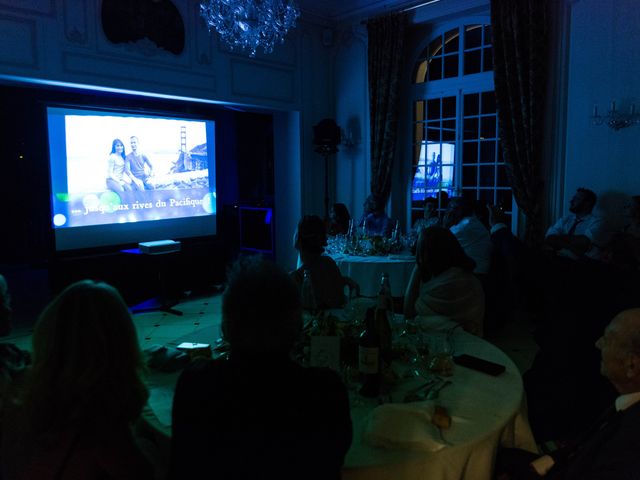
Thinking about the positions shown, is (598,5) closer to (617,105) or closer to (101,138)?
(617,105)

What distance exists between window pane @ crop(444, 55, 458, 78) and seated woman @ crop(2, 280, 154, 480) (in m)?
5.94

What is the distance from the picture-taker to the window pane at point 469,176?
6207 mm

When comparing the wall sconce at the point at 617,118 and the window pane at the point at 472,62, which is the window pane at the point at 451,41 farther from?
the wall sconce at the point at 617,118

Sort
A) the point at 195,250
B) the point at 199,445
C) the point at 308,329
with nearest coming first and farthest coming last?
the point at 199,445, the point at 308,329, the point at 195,250

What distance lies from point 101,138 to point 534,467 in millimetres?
5348

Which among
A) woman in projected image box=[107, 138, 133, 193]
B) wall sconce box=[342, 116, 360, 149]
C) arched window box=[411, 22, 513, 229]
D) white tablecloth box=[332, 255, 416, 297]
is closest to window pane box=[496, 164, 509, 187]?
arched window box=[411, 22, 513, 229]

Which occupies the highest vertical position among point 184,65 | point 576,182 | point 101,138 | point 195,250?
point 184,65

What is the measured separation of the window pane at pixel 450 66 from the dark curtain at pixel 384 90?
0.58 meters

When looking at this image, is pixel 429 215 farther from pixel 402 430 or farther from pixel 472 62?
pixel 402 430

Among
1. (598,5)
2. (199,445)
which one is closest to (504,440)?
(199,445)

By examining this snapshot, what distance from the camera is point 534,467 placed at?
1503mm

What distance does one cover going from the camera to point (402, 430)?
4.40 ft

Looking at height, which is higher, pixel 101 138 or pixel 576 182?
pixel 101 138

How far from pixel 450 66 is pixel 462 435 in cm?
579
